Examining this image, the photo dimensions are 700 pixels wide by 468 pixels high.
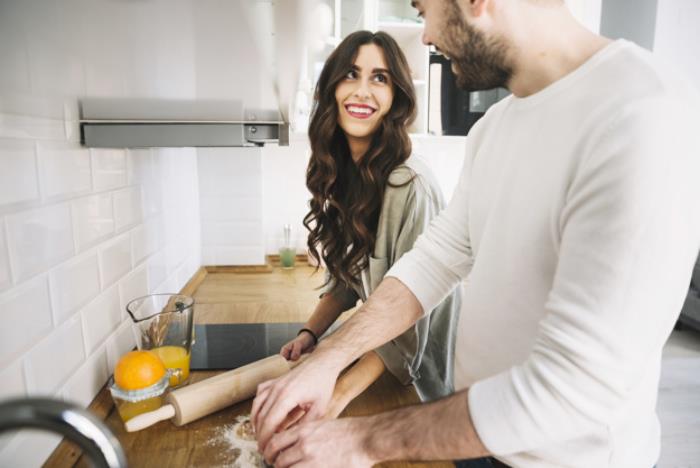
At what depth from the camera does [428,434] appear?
55 cm

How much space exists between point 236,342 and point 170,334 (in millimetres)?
227

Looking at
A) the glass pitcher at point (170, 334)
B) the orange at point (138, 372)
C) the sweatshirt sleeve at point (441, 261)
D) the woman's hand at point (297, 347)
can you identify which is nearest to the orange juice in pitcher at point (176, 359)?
the glass pitcher at point (170, 334)

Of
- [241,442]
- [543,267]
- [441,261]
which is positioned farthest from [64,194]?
[543,267]

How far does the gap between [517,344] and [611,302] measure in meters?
0.24

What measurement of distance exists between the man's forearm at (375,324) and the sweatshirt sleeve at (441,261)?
0.7 inches

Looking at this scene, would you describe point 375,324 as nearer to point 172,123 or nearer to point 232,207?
point 172,123

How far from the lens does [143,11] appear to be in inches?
16.8

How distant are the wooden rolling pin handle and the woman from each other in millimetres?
278

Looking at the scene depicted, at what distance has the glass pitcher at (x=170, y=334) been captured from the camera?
0.93 meters

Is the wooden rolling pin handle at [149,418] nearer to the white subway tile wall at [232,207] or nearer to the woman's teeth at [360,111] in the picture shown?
the woman's teeth at [360,111]

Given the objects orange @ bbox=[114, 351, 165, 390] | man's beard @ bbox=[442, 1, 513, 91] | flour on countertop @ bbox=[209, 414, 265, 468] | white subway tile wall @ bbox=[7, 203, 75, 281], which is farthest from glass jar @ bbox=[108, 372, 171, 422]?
man's beard @ bbox=[442, 1, 513, 91]

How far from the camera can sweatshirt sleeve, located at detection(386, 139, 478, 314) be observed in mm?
867

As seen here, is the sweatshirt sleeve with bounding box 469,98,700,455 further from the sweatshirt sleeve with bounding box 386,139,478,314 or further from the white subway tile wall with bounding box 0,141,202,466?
the white subway tile wall with bounding box 0,141,202,466

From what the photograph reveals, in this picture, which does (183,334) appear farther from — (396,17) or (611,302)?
(396,17)
